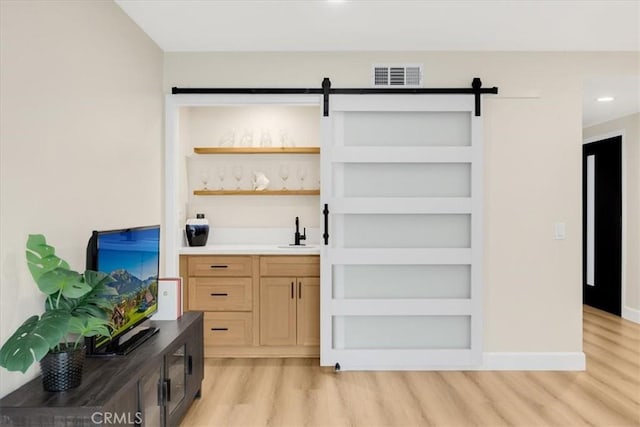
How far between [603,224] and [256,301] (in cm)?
458

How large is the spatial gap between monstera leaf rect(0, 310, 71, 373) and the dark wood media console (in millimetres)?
197

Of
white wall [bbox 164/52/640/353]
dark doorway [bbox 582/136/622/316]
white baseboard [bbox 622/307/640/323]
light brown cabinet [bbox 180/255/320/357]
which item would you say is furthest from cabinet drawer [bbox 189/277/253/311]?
dark doorway [bbox 582/136/622/316]

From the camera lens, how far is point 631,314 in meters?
5.20

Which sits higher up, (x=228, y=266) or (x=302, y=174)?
(x=302, y=174)

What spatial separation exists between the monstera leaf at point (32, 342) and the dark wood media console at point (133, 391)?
0.65 feet

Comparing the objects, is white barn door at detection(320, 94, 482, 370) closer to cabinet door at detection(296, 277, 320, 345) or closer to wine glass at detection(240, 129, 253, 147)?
cabinet door at detection(296, 277, 320, 345)

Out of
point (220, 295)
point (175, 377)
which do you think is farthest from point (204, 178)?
point (175, 377)

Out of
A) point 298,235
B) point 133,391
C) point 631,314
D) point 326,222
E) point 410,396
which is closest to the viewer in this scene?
point 133,391

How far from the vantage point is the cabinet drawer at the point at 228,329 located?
3.83 meters

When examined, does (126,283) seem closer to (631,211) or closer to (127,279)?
(127,279)

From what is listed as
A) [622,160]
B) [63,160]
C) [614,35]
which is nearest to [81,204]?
[63,160]

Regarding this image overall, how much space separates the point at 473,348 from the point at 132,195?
2.76m

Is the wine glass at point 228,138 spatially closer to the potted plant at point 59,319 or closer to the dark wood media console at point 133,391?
the dark wood media console at point 133,391

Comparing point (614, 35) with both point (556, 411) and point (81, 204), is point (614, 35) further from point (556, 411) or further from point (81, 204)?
point (81, 204)
